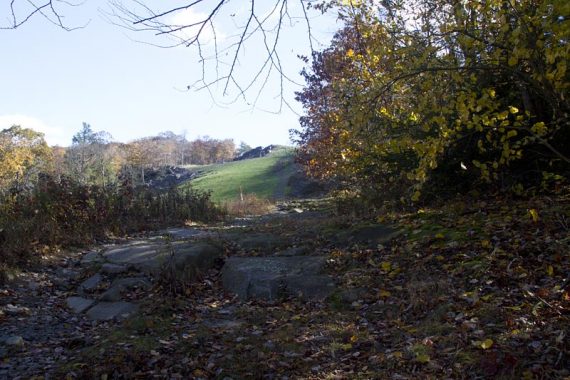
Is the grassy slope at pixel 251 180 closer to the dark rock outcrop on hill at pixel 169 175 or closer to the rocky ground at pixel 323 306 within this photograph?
the dark rock outcrop on hill at pixel 169 175

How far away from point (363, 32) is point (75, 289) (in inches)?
220

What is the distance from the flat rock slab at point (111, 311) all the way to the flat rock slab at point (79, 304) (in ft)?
0.39

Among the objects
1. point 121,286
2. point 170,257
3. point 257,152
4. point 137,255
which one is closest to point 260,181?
point 257,152

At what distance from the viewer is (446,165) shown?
818 cm

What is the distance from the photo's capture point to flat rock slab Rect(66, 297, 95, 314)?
6.12m

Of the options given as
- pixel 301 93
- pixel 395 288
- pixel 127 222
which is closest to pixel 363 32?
pixel 395 288

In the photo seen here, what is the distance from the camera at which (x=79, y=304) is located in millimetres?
6285

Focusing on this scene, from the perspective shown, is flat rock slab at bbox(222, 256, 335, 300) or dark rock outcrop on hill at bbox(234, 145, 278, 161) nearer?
flat rock slab at bbox(222, 256, 335, 300)

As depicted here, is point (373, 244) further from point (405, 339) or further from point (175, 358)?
point (175, 358)

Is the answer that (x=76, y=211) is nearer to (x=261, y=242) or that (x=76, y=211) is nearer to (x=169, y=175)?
(x=261, y=242)

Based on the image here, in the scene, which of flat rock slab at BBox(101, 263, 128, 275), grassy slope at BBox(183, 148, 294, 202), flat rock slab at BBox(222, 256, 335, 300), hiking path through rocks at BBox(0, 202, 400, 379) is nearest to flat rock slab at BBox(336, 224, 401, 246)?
hiking path through rocks at BBox(0, 202, 400, 379)

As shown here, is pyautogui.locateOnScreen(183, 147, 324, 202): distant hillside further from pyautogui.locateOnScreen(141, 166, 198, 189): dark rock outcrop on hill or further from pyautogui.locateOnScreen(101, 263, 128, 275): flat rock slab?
pyautogui.locateOnScreen(101, 263, 128, 275): flat rock slab

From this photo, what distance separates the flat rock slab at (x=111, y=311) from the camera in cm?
577

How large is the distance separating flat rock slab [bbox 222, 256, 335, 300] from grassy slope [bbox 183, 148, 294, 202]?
81.8 feet
